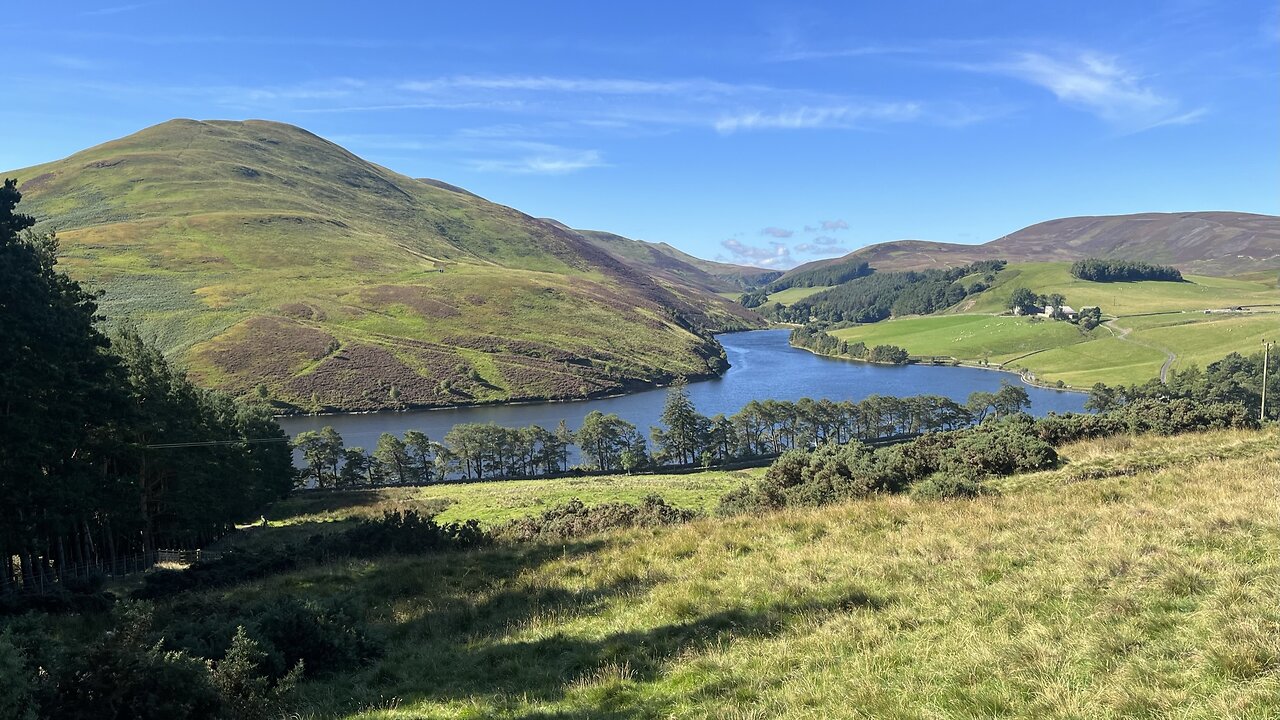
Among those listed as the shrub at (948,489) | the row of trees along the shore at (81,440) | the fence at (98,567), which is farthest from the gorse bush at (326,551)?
the shrub at (948,489)

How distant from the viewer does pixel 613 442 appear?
98.1 meters

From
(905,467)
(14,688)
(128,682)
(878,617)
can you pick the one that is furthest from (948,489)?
(14,688)

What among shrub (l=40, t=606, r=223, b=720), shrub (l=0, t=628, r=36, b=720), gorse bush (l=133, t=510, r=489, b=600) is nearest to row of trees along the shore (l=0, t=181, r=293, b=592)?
gorse bush (l=133, t=510, r=489, b=600)

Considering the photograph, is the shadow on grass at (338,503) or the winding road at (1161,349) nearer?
the shadow on grass at (338,503)

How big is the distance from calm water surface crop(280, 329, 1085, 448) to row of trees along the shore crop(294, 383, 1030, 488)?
2388 cm

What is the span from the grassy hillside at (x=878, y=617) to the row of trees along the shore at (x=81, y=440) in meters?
15.9

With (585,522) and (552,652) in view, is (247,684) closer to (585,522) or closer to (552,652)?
(552,652)

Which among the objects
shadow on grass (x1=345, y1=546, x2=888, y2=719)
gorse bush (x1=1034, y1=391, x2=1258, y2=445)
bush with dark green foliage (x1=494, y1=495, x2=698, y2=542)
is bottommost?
bush with dark green foliage (x1=494, y1=495, x2=698, y2=542)

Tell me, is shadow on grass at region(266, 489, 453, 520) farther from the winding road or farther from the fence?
the winding road

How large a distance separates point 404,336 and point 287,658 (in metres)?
173

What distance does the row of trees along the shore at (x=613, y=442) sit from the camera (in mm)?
87250

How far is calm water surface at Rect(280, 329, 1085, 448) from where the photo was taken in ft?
424

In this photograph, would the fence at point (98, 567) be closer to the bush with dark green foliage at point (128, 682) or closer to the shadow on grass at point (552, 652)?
the shadow on grass at point (552, 652)

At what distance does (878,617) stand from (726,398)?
147 m
